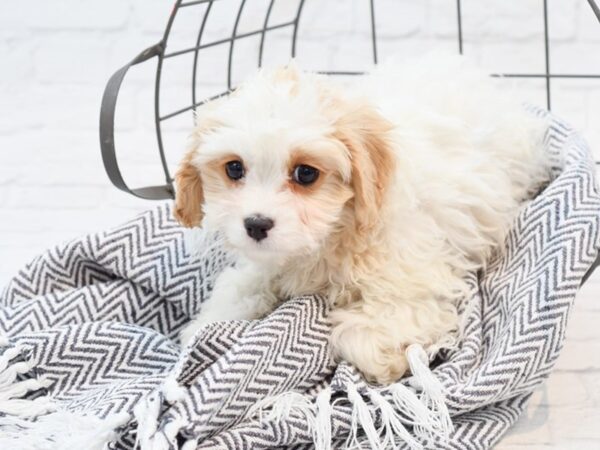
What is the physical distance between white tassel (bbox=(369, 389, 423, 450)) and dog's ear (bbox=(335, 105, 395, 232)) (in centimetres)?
31

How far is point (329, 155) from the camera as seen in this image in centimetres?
171

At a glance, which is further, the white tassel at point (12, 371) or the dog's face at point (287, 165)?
the white tassel at point (12, 371)

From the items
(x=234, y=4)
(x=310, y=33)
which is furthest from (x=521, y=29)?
(x=234, y=4)

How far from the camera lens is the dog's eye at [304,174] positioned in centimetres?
173

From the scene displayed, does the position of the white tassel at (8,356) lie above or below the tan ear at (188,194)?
below

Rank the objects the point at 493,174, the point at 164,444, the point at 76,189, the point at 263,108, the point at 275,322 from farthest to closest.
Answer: the point at 76,189
the point at 493,174
the point at 275,322
the point at 263,108
the point at 164,444

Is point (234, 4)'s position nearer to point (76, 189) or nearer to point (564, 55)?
point (76, 189)

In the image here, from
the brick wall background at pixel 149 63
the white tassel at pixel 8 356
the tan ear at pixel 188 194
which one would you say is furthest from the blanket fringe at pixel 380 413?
the brick wall background at pixel 149 63

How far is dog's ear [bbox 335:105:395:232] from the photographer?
1.75 metres

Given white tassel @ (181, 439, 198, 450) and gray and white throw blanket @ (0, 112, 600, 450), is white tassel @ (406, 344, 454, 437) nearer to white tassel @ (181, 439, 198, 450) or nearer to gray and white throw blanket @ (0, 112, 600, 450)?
gray and white throw blanket @ (0, 112, 600, 450)

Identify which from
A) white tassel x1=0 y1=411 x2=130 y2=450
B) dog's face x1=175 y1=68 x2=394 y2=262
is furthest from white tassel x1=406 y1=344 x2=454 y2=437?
white tassel x1=0 y1=411 x2=130 y2=450

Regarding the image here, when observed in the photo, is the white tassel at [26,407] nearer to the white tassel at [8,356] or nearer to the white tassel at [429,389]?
the white tassel at [8,356]

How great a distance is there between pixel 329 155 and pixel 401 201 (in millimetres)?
262

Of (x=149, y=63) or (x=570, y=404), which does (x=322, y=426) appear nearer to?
(x=570, y=404)
